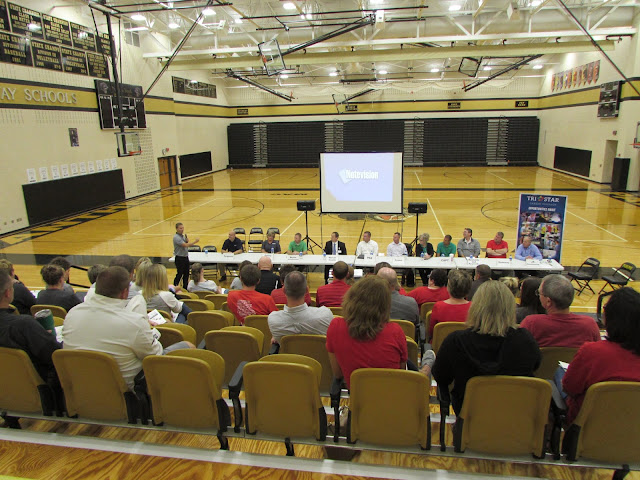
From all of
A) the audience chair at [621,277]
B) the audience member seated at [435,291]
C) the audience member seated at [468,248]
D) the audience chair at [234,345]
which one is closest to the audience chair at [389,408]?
the audience chair at [234,345]

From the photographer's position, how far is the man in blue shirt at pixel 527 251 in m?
7.97

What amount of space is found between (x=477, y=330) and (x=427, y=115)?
28669 millimetres

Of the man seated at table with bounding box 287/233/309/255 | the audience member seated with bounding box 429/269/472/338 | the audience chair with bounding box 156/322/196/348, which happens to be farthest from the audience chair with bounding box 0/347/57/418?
the man seated at table with bounding box 287/233/309/255

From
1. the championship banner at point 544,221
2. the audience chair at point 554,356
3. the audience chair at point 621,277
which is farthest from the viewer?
the championship banner at point 544,221

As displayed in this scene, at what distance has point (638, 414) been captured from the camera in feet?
7.57

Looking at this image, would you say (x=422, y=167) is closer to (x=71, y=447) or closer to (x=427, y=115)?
(x=427, y=115)

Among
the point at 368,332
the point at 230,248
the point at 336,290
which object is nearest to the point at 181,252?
the point at 230,248

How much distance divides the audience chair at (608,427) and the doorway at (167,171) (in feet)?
70.3

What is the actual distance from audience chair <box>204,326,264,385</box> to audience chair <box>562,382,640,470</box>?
6.98 ft

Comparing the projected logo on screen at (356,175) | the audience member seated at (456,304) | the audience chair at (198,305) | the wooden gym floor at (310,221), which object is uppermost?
the projected logo on screen at (356,175)

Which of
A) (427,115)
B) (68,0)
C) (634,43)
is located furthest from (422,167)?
(68,0)

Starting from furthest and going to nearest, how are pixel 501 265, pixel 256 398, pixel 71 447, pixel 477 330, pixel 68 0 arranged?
pixel 68 0 → pixel 501 265 → pixel 71 447 → pixel 256 398 → pixel 477 330

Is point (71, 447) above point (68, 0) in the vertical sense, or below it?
below

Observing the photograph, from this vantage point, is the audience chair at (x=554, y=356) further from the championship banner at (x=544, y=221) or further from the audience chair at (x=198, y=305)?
the championship banner at (x=544, y=221)
